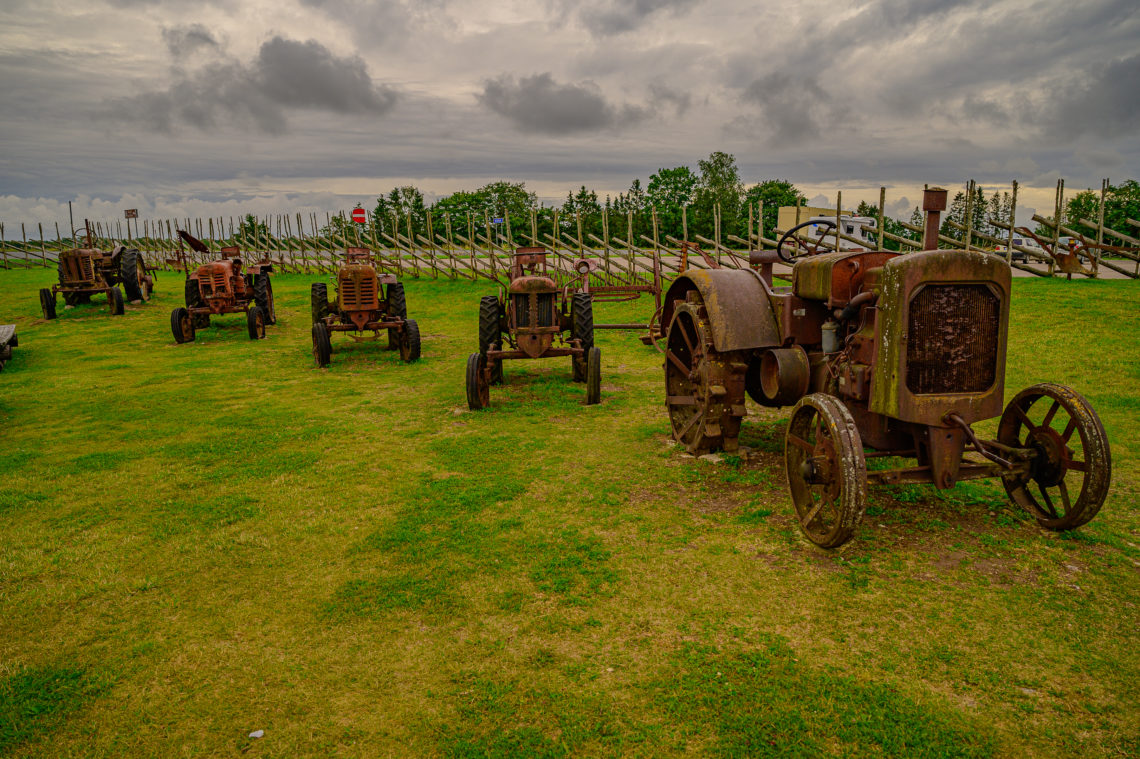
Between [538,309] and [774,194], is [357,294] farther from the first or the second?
[774,194]

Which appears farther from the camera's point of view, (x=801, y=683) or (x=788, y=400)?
(x=788, y=400)

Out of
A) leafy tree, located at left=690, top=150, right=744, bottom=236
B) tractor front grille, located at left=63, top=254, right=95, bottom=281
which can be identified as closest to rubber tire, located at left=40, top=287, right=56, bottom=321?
tractor front grille, located at left=63, top=254, right=95, bottom=281

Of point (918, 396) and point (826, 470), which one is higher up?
point (918, 396)

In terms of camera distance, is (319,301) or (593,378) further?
(319,301)

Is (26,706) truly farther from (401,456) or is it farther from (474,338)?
(474,338)

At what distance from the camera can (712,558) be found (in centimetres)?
397

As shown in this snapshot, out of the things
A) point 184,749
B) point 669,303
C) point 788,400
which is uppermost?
point 669,303

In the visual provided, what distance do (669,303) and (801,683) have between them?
170 inches

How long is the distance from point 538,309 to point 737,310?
3373mm

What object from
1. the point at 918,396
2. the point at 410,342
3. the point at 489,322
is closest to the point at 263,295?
the point at 410,342

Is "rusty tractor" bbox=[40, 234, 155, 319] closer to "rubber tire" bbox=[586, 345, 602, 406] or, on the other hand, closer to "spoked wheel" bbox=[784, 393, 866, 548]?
"rubber tire" bbox=[586, 345, 602, 406]

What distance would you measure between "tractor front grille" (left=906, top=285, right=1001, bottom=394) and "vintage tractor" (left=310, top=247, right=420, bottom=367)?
309 inches

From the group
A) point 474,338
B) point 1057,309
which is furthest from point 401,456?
point 1057,309

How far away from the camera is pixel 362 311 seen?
10.8 meters
